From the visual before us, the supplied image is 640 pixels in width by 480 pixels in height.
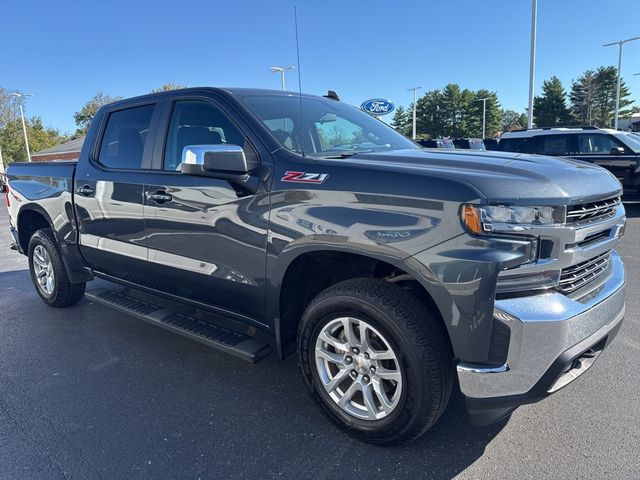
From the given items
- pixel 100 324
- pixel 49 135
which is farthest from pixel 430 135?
pixel 100 324

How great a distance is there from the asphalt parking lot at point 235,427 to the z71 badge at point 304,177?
1391mm

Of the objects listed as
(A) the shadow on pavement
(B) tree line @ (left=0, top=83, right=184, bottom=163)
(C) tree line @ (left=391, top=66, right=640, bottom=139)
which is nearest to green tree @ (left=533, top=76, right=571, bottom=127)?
(C) tree line @ (left=391, top=66, right=640, bottom=139)

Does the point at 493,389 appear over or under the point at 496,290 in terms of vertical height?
under

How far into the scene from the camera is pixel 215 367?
11.6 ft

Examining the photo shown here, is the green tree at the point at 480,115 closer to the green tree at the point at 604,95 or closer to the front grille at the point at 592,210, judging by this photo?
the green tree at the point at 604,95

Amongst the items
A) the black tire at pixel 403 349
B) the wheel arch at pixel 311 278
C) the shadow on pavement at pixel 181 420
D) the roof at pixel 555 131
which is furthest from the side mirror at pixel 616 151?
the black tire at pixel 403 349

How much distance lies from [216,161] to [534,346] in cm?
Answer: 183

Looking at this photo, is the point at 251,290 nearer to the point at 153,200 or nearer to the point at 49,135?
the point at 153,200

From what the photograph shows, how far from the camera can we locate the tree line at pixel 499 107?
65.5m

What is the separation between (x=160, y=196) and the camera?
3346 mm

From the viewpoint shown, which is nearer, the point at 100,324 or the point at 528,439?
the point at 528,439

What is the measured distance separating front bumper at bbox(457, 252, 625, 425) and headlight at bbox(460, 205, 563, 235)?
32cm

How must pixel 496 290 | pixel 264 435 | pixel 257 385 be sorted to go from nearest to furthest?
pixel 496 290
pixel 264 435
pixel 257 385

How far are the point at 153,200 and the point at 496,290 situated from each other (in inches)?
95.1
